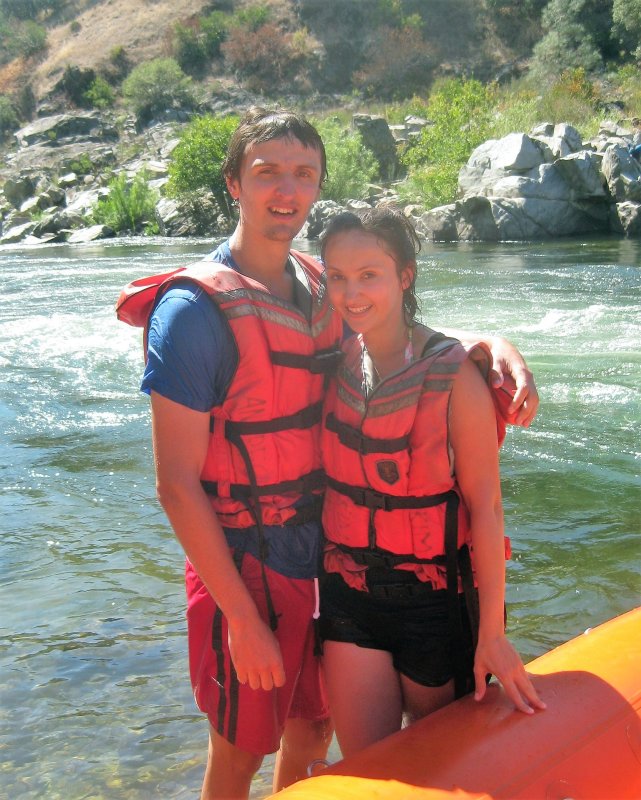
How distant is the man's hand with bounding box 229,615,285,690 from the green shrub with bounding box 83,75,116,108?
1679 inches

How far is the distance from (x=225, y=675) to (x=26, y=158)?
3717 centimetres

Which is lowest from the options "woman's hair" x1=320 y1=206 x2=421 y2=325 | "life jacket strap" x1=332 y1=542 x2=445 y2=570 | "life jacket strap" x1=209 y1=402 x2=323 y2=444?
"life jacket strap" x1=332 y1=542 x2=445 y2=570

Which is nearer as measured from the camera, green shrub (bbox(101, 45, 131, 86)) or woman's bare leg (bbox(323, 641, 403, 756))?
woman's bare leg (bbox(323, 641, 403, 756))

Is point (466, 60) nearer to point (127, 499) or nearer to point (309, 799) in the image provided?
point (127, 499)

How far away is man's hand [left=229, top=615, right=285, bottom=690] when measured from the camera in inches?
71.6

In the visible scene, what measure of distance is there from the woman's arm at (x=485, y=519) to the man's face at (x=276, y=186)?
0.48 metres

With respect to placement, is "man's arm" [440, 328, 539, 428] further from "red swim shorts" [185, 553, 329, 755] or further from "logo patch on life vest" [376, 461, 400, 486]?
"red swim shorts" [185, 553, 329, 755]

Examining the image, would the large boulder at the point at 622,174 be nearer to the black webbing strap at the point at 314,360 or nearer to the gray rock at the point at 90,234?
the gray rock at the point at 90,234

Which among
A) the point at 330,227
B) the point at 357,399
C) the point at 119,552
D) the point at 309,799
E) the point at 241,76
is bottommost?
the point at 119,552

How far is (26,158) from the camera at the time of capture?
118ft

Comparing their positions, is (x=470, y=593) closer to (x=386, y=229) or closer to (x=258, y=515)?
(x=258, y=515)

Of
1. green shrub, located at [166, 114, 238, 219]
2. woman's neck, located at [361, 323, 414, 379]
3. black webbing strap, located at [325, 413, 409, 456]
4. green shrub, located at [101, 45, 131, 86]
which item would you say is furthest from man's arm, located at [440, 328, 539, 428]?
green shrub, located at [101, 45, 131, 86]

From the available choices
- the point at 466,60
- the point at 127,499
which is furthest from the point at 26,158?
the point at 127,499

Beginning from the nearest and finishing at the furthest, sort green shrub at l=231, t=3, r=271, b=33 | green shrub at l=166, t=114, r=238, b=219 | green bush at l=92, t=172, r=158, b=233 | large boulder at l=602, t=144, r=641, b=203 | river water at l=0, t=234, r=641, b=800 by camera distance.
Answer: river water at l=0, t=234, r=641, b=800 → large boulder at l=602, t=144, r=641, b=203 → green shrub at l=166, t=114, r=238, b=219 → green bush at l=92, t=172, r=158, b=233 → green shrub at l=231, t=3, r=271, b=33
